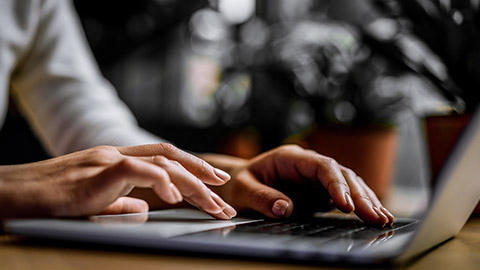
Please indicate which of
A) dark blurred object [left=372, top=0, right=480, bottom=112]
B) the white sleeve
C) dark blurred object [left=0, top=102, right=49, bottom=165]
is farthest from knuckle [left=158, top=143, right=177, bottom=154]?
dark blurred object [left=0, top=102, right=49, bottom=165]

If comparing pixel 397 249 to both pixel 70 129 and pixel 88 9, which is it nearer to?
pixel 70 129

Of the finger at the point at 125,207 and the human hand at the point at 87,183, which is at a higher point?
the human hand at the point at 87,183

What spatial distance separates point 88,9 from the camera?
8.21 ft

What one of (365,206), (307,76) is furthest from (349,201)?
(307,76)

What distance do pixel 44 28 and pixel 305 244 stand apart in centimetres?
98

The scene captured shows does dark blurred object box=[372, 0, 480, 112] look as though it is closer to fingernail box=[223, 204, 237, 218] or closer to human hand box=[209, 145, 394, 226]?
human hand box=[209, 145, 394, 226]

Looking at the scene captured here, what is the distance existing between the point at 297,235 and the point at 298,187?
278 mm

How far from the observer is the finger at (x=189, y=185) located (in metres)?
0.42

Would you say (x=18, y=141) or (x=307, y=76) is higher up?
(x=307, y=76)

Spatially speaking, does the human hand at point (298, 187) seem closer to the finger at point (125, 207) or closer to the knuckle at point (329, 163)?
the knuckle at point (329, 163)

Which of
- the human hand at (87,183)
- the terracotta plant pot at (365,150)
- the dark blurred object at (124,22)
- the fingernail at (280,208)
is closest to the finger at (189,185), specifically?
the human hand at (87,183)

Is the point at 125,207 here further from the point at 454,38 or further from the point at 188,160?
the point at 454,38

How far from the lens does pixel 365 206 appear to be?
516 millimetres

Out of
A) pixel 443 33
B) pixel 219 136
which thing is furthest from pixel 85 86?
pixel 219 136
